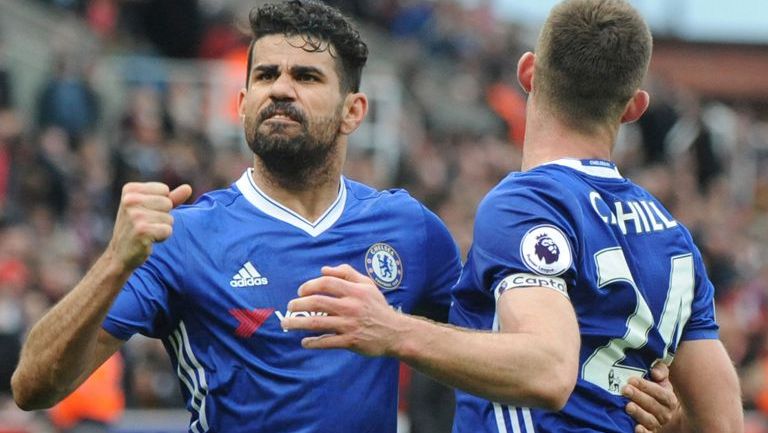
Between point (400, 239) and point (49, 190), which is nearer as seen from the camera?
point (400, 239)

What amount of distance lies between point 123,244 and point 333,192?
1.35 metres

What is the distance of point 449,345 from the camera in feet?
14.8

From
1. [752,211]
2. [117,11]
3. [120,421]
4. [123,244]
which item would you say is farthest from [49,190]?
[752,211]

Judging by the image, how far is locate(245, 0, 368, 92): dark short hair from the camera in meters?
→ 5.93

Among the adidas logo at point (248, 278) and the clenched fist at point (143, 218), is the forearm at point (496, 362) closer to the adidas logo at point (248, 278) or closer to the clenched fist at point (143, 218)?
the clenched fist at point (143, 218)

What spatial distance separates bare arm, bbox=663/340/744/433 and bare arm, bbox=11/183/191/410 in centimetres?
177

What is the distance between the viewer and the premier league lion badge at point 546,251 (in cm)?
471

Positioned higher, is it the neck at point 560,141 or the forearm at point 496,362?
the neck at point 560,141

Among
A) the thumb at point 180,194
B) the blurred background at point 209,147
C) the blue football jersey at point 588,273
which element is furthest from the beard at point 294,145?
the blurred background at point 209,147

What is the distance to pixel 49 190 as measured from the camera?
14.1m

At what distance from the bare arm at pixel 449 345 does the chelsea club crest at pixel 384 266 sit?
130 centimetres

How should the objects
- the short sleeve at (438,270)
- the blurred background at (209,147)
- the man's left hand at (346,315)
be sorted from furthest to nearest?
the blurred background at (209,147) < the short sleeve at (438,270) < the man's left hand at (346,315)

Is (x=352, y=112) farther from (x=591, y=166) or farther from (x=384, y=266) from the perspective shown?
(x=591, y=166)

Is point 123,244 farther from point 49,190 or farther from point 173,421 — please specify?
point 49,190
